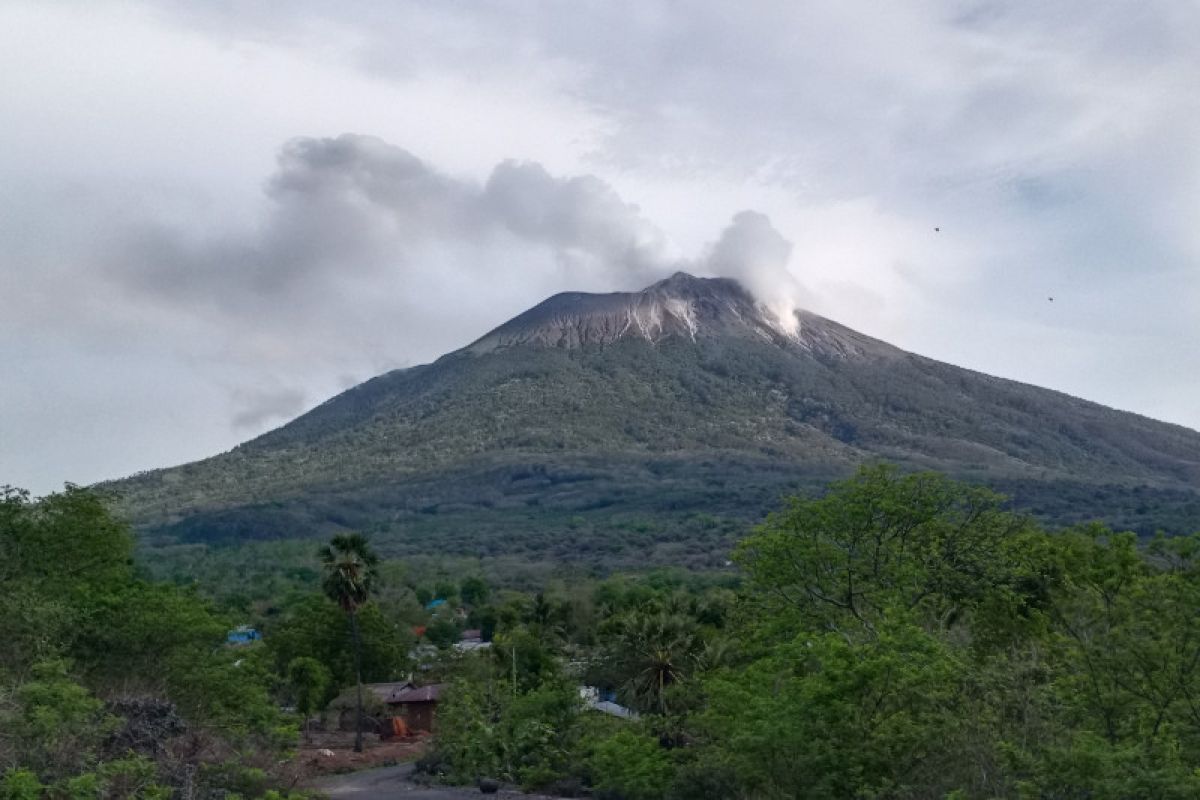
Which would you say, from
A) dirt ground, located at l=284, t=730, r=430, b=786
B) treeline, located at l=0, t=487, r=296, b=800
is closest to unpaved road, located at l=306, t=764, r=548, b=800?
dirt ground, located at l=284, t=730, r=430, b=786

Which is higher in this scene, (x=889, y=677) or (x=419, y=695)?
(x=889, y=677)

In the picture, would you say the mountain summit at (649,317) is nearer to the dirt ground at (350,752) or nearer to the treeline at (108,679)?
the dirt ground at (350,752)

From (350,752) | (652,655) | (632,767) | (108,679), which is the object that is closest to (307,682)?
(350,752)

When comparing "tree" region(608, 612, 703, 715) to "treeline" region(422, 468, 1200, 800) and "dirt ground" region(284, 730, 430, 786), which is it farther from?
"dirt ground" region(284, 730, 430, 786)

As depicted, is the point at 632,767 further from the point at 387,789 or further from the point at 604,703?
the point at 604,703

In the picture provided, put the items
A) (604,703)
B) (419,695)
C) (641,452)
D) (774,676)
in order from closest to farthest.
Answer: (774,676), (604,703), (419,695), (641,452)

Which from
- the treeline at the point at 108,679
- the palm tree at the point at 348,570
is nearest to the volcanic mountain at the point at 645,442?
the palm tree at the point at 348,570
